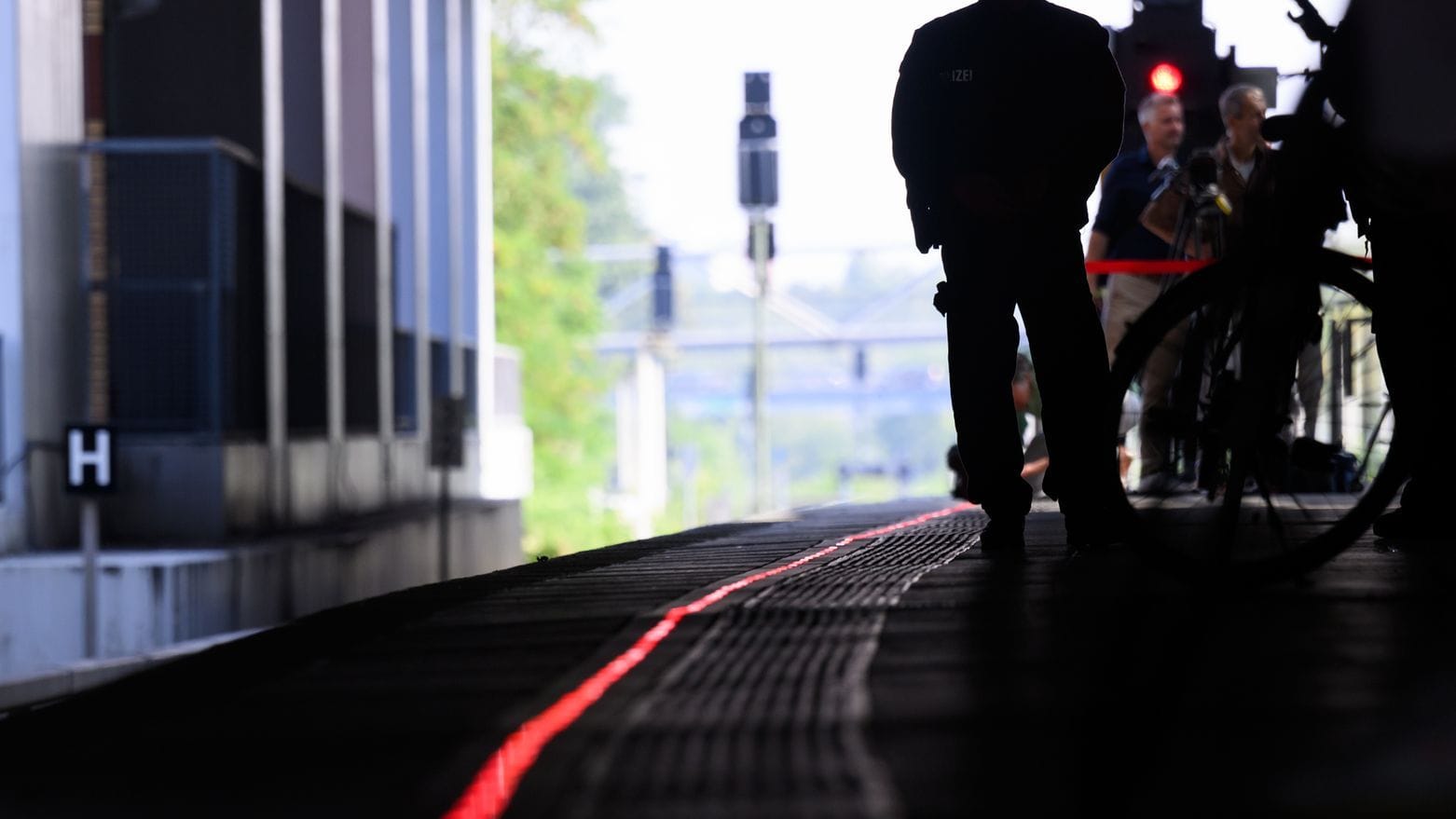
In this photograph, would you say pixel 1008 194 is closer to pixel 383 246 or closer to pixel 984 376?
pixel 984 376

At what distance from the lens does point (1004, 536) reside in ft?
20.2

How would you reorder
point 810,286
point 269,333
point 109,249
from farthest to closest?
point 810,286 → point 269,333 → point 109,249

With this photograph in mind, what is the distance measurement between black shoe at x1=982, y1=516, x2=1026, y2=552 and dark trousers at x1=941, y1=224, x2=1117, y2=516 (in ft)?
0.08

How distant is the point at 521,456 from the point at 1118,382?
30896mm

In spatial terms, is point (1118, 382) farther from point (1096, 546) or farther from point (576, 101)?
point (576, 101)

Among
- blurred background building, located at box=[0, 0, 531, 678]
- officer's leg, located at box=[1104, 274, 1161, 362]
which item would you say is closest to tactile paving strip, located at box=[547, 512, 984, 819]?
officer's leg, located at box=[1104, 274, 1161, 362]

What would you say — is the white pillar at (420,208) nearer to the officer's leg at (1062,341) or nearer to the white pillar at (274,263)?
the white pillar at (274,263)

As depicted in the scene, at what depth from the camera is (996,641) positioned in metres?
3.93

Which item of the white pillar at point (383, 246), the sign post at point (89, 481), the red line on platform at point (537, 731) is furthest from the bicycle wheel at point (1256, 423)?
the white pillar at point (383, 246)

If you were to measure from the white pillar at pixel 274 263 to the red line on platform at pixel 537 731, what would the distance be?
15.0m

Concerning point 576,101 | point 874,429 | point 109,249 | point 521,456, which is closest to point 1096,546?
point 109,249

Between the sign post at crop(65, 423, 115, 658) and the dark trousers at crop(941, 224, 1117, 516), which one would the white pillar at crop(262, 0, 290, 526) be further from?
the dark trousers at crop(941, 224, 1117, 516)

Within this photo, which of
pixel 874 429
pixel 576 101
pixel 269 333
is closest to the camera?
pixel 269 333

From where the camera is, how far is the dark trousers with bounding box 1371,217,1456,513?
4594 mm
